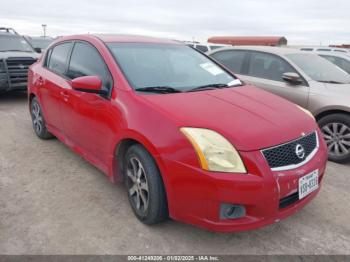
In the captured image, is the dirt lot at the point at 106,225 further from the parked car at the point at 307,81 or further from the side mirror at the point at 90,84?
the side mirror at the point at 90,84

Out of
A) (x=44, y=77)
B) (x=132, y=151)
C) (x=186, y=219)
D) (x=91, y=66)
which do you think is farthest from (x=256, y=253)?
(x=44, y=77)

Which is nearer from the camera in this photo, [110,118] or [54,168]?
[110,118]

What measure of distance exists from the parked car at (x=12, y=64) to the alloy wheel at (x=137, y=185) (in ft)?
19.2

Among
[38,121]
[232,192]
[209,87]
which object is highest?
[209,87]

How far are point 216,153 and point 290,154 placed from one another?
2.00ft

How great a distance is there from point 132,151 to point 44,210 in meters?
1.05

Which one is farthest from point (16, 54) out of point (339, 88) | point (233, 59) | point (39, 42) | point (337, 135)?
point (39, 42)

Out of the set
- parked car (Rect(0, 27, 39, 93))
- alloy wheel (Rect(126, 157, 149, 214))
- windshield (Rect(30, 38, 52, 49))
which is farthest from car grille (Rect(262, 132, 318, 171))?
windshield (Rect(30, 38, 52, 49))

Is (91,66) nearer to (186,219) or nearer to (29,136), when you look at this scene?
(186,219)

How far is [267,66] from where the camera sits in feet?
18.3

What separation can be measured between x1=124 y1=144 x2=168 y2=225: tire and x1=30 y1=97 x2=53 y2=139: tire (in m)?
2.36

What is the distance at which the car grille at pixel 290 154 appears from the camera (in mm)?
2416

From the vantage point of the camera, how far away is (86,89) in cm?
313

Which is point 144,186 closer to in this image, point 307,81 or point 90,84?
point 90,84
